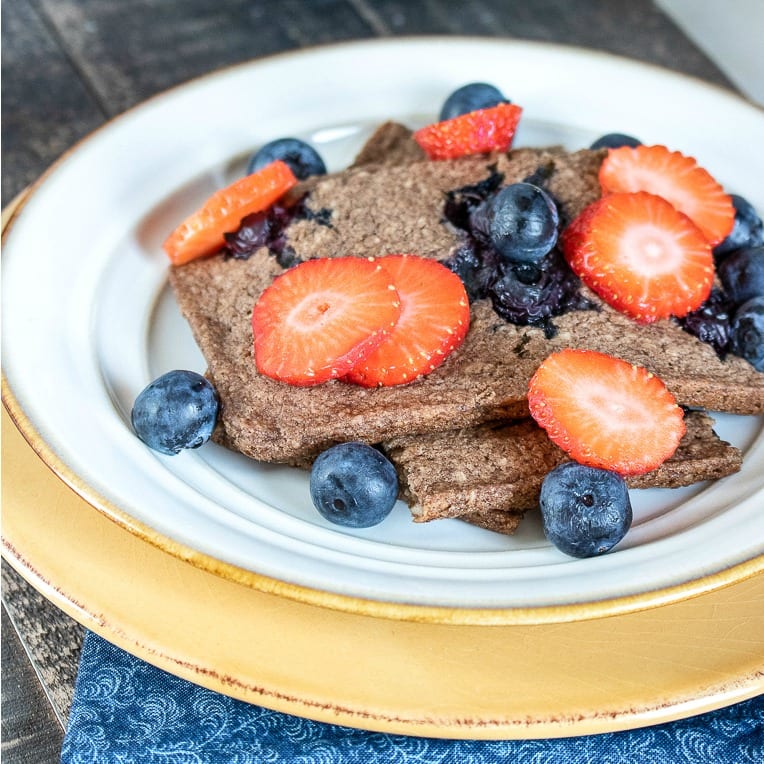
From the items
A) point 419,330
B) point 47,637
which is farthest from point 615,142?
point 47,637

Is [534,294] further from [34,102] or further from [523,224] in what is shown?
[34,102]

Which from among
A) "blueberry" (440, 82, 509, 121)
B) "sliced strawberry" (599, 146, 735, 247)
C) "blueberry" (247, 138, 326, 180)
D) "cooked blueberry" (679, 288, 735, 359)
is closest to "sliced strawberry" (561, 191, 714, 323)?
"cooked blueberry" (679, 288, 735, 359)

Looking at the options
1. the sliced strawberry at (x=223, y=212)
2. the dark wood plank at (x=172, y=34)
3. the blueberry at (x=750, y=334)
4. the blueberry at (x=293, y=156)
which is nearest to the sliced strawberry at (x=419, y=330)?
the sliced strawberry at (x=223, y=212)

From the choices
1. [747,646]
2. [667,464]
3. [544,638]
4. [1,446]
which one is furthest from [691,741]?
[1,446]

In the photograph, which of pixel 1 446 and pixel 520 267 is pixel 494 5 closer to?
pixel 520 267

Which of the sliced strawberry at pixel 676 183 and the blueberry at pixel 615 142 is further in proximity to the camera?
the blueberry at pixel 615 142

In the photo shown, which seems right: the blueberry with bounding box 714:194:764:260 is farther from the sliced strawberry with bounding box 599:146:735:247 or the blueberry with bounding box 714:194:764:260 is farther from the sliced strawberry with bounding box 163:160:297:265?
the sliced strawberry with bounding box 163:160:297:265

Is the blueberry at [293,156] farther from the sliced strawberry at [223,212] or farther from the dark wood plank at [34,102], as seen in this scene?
the dark wood plank at [34,102]
